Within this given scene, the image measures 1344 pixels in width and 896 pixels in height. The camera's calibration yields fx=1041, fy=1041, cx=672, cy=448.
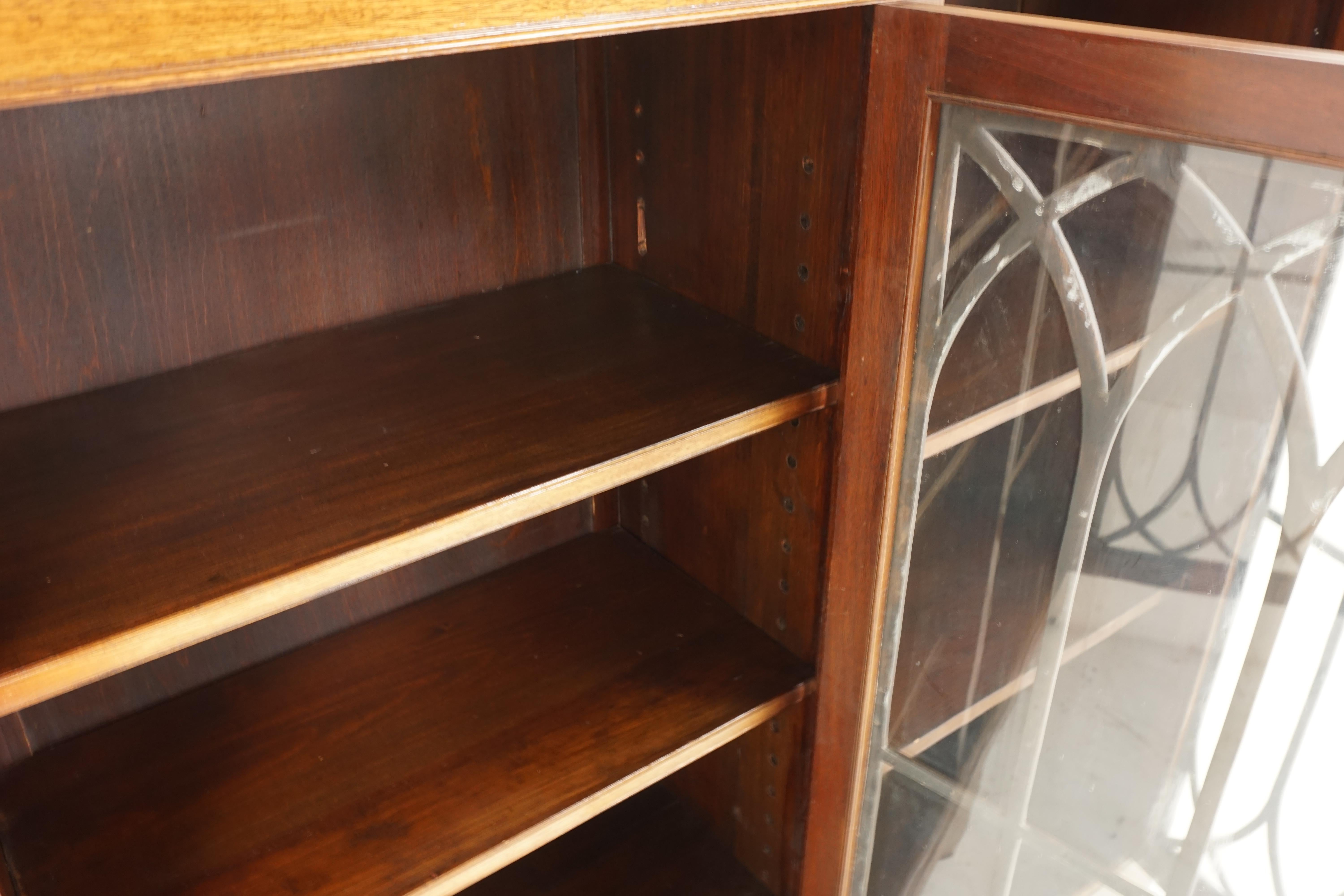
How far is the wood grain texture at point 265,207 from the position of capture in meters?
0.85

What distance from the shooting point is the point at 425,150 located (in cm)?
102

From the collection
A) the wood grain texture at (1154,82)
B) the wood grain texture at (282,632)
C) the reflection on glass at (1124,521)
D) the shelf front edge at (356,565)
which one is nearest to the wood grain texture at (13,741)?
the wood grain texture at (282,632)

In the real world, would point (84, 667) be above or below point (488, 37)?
below

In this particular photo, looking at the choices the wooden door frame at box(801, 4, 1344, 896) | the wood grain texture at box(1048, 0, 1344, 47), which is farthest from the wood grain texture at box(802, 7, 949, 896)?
the wood grain texture at box(1048, 0, 1344, 47)

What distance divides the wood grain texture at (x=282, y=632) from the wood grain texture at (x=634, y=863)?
1.16 ft

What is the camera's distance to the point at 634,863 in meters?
1.32

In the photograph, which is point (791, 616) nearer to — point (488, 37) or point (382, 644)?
point (382, 644)

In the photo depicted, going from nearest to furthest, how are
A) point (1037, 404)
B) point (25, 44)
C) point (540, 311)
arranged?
point (25, 44)
point (1037, 404)
point (540, 311)

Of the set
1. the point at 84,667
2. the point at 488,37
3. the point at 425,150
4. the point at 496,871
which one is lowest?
the point at 496,871

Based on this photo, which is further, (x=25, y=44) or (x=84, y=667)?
(x=84, y=667)

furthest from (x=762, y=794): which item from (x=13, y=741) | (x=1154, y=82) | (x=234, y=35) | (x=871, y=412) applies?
(x=234, y=35)

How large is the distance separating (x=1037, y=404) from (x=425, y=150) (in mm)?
619

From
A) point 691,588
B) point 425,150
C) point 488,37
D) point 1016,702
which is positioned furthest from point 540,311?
point 1016,702

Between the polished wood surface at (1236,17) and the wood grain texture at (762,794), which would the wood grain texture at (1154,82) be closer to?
the polished wood surface at (1236,17)
